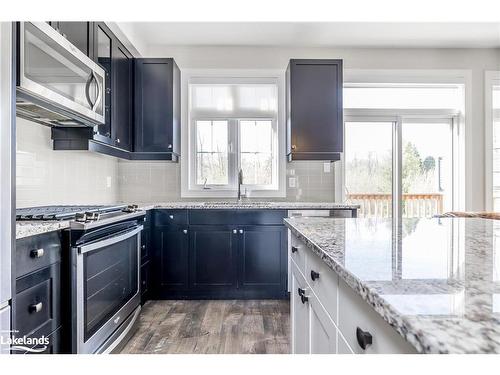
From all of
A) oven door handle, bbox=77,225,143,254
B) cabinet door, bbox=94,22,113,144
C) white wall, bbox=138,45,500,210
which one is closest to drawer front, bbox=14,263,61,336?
oven door handle, bbox=77,225,143,254

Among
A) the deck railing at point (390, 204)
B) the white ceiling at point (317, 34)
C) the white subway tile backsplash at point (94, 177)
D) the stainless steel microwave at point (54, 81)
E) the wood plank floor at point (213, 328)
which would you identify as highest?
the white ceiling at point (317, 34)

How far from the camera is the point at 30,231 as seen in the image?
1.35m

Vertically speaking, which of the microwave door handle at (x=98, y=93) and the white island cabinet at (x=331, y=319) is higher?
the microwave door handle at (x=98, y=93)

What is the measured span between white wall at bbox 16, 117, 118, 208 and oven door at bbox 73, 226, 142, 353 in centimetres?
71

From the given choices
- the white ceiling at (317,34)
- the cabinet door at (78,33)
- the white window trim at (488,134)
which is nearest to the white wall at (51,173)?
the cabinet door at (78,33)

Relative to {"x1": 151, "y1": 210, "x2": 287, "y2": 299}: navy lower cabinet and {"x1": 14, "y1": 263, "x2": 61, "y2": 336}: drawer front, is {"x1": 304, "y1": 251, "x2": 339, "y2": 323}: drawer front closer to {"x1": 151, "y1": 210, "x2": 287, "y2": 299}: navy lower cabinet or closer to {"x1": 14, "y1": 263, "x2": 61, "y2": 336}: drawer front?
{"x1": 14, "y1": 263, "x2": 61, "y2": 336}: drawer front

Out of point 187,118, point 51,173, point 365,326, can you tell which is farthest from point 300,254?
point 187,118

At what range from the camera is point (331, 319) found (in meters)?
0.87

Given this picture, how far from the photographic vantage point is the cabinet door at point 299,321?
123cm

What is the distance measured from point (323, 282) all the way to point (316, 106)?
2.73 m

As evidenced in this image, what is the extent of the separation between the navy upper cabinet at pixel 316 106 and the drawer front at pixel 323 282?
7.80ft

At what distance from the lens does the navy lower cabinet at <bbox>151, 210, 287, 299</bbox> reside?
3.09m

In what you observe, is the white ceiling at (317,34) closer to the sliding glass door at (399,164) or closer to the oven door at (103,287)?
the sliding glass door at (399,164)

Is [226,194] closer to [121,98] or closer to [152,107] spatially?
[152,107]
